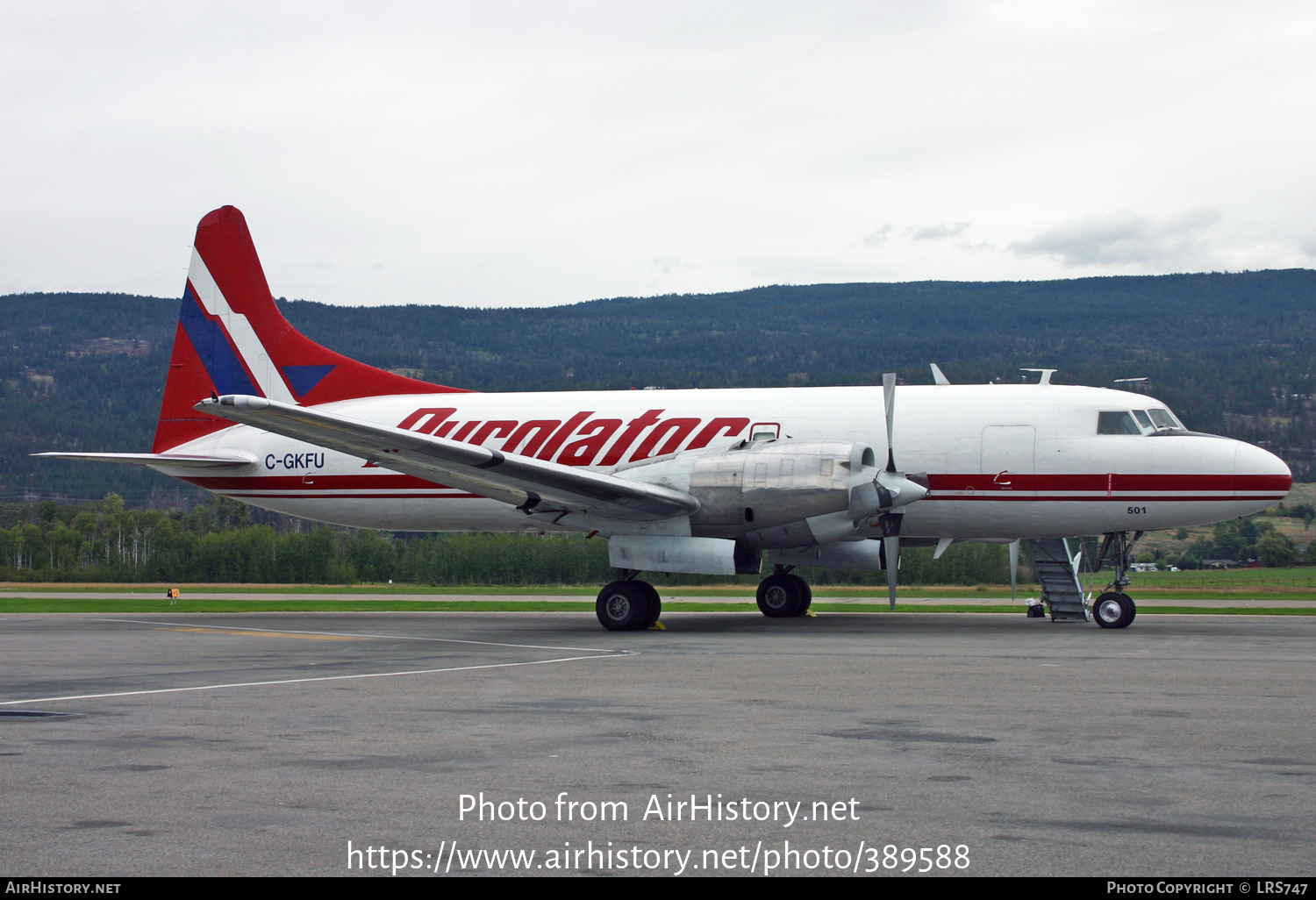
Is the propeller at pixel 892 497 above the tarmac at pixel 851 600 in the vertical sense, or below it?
above

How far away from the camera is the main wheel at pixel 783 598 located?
26.1 m

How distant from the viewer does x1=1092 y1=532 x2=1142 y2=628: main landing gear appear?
70.2ft

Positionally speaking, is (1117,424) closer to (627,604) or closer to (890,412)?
(890,412)

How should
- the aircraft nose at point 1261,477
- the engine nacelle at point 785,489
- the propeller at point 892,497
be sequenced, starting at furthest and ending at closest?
the aircraft nose at point 1261,477
the propeller at point 892,497
the engine nacelle at point 785,489

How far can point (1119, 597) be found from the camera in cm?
2141

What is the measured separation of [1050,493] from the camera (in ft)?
71.5

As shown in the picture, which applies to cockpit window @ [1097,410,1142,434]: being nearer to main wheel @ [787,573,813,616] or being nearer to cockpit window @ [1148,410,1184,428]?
cockpit window @ [1148,410,1184,428]

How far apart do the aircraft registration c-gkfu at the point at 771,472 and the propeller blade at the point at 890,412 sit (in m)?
0.06

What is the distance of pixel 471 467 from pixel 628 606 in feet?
12.7

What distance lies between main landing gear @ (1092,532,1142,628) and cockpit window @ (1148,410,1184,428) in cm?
206

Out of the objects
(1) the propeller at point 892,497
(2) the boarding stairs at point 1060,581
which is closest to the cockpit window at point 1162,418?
(2) the boarding stairs at point 1060,581

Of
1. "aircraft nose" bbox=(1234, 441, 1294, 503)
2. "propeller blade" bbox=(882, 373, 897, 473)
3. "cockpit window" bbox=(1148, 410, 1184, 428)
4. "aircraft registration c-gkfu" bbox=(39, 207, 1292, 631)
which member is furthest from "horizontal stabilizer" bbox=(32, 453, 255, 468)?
"aircraft nose" bbox=(1234, 441, 1294, 503)

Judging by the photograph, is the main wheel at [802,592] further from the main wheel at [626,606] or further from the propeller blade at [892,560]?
the main wheel at [626,606]
